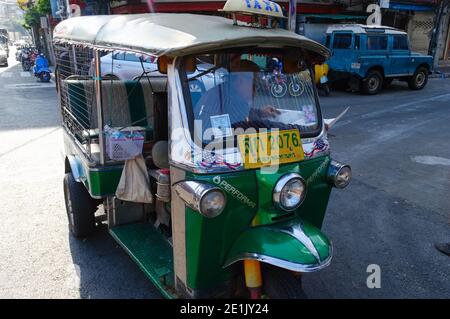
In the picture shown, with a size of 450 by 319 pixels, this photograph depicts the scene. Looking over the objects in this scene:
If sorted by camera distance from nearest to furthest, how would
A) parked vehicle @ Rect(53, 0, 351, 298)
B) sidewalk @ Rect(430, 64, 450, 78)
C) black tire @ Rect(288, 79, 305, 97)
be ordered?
parked vehicle @ Rect(53, 0, 351, 298) < black tire @ Rect(288, 79, 305, 97) < sidewalk @ Rect(430, 64, 450, 78)

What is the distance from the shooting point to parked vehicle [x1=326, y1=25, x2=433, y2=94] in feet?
43.2

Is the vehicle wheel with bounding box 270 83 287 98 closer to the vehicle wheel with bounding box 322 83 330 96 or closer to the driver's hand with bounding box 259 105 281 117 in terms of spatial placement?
the driver's hand with bounding box 259 105 281 117

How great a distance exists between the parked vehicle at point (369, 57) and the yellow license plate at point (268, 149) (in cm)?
1155

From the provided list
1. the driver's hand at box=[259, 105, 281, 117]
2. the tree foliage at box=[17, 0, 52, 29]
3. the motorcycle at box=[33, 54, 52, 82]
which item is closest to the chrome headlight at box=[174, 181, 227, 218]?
the driver's hand at box=[259, 105, 281, 117]

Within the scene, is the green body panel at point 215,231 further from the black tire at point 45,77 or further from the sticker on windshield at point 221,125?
the black tire at point 45,77

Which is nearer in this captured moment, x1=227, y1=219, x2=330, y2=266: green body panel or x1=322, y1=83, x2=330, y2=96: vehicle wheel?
x1=227, y1=219, x2=330, y2=266: green body panel

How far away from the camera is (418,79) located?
1498 centimetres

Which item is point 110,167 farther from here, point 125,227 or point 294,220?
point 294,220

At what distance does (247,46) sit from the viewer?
101 inches

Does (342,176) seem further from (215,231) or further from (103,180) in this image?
(103,180)

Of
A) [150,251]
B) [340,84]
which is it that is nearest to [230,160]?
[150,251]

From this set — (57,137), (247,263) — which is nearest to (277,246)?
(247,263)

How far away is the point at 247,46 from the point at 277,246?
50.1 inches

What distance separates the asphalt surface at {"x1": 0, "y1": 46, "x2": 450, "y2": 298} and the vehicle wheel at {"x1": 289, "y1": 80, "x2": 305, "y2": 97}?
5.28ft
